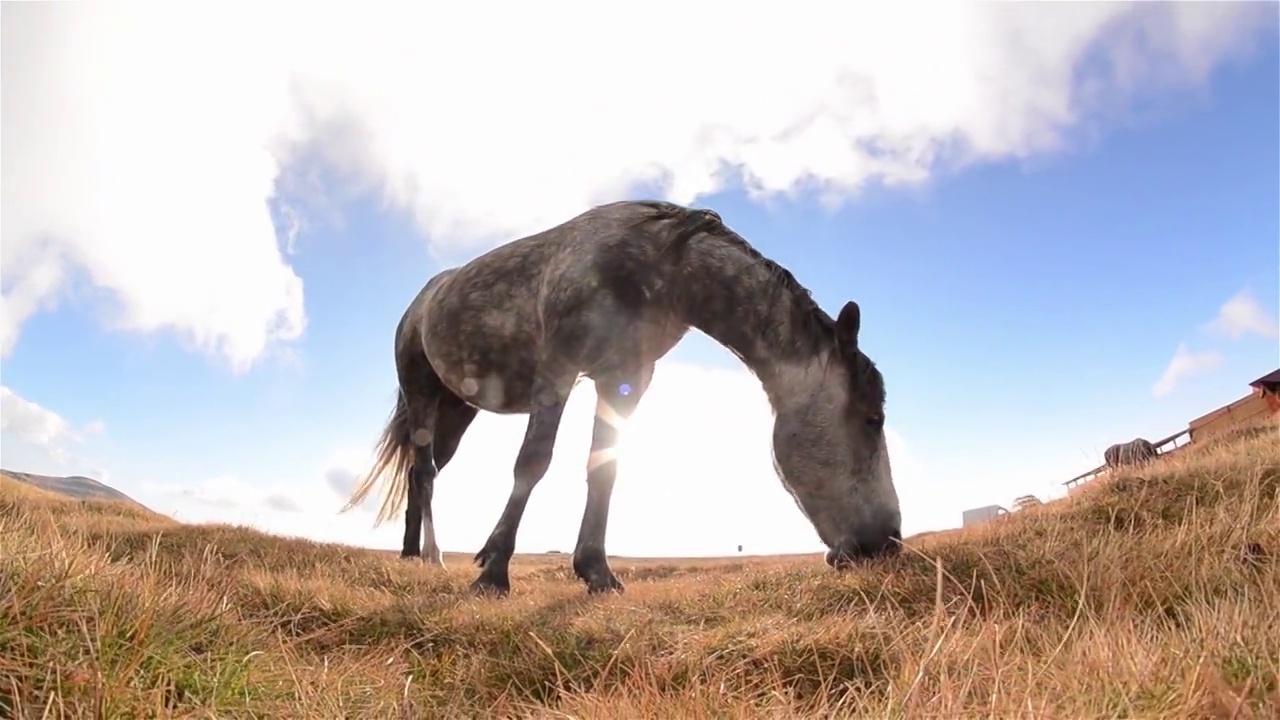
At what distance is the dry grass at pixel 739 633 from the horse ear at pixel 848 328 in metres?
1.53

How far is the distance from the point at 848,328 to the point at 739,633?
297 cm

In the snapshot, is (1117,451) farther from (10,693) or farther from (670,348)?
A: (10,693)

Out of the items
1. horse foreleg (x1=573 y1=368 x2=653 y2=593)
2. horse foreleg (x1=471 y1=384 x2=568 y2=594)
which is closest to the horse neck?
horse foreleg (x1=573 y1=368 x2=653 y2=593)

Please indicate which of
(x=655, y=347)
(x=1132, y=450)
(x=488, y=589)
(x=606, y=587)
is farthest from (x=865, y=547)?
(x=1132, y=450)

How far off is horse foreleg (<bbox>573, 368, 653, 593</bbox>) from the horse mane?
120 centimetres

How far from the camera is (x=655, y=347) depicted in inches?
261

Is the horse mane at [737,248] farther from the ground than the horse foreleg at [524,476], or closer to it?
farther from the ground

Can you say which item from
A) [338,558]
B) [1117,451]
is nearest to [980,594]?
[338,558]

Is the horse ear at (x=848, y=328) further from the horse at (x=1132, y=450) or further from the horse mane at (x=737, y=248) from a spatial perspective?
the horse at (x=1132, y=450)

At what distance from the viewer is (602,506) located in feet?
20.5

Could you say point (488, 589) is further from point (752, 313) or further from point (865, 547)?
point (752, 313)

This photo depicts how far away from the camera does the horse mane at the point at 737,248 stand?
608cm

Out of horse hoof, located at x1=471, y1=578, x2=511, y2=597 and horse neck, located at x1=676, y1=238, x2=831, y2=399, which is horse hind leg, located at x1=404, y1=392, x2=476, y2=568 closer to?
horse hoof, located at x1=471, y1=578, x2=511, y2=597

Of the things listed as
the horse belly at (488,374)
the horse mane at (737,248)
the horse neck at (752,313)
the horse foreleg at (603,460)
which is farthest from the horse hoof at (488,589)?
the horse mane at (737,248)
